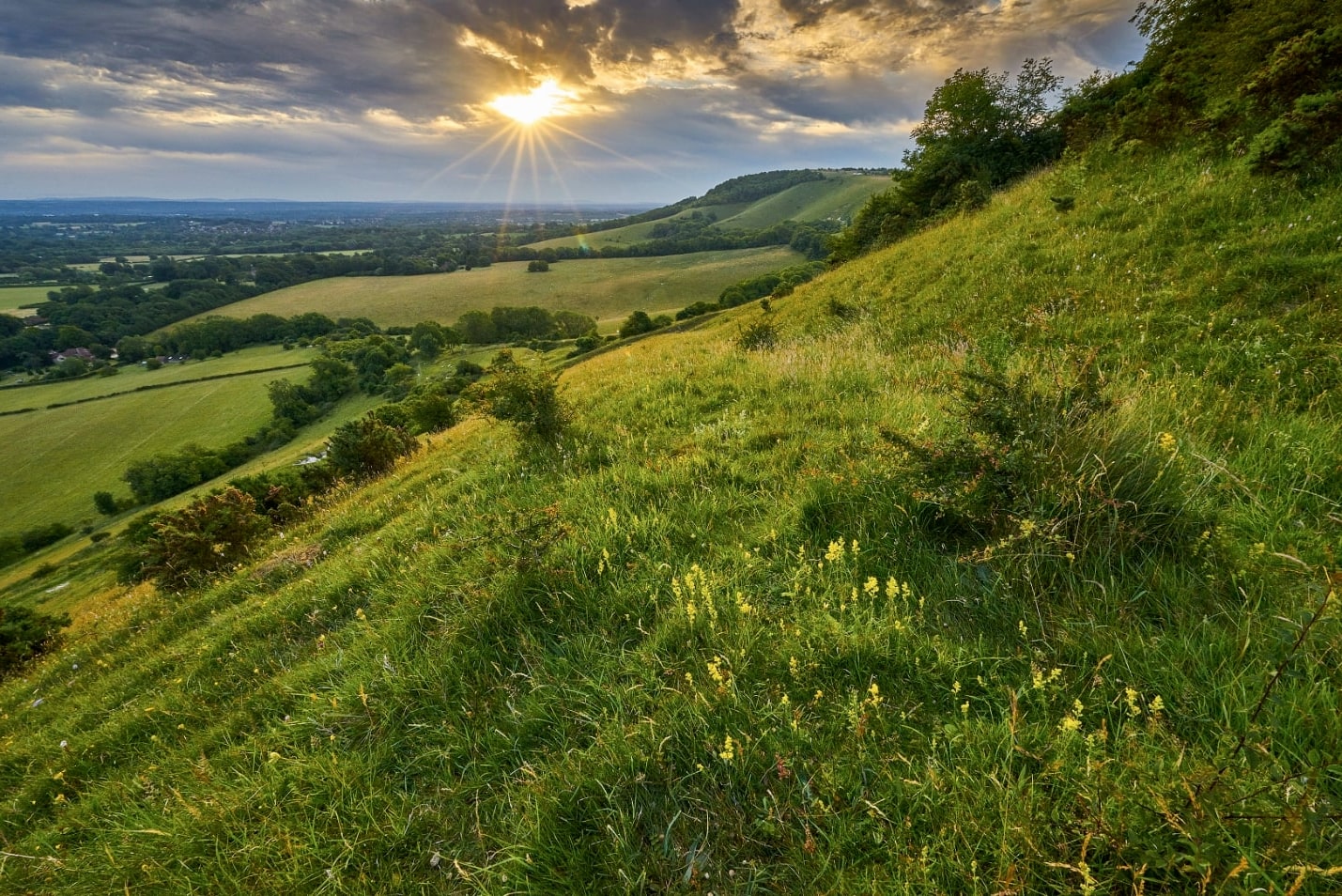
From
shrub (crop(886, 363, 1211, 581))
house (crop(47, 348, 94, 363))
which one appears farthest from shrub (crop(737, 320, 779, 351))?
house (crop(47, 348, 94, 363))

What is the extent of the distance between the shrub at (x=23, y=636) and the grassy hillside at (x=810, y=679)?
12.5 m

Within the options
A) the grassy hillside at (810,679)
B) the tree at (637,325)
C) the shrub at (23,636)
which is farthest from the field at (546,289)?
the grassy hillside at (810,679)

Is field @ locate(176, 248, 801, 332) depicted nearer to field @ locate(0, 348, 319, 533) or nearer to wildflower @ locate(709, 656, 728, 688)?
field @ locate(0, 348, 319, 533)

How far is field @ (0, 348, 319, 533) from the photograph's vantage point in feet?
229

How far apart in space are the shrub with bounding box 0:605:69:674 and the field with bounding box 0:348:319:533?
66602mm

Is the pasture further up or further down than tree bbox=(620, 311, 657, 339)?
further down

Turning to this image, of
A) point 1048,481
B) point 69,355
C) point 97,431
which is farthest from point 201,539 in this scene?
point 69,355

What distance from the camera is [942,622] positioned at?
3.02 m

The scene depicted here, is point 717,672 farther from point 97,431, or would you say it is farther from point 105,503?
point 97,431

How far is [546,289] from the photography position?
132 metres

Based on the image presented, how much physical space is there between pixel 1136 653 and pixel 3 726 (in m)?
12.8

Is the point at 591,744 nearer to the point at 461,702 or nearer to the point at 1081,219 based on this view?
the point at 461,702

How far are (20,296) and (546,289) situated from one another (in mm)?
199340

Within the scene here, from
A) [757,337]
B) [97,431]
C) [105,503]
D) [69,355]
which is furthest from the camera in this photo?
[69,355]
